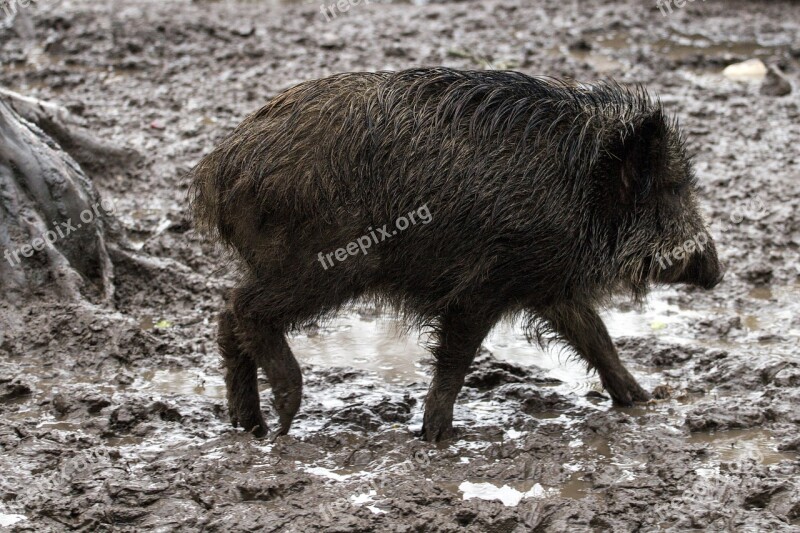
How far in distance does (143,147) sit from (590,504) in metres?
5.32

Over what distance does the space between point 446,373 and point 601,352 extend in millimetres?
906

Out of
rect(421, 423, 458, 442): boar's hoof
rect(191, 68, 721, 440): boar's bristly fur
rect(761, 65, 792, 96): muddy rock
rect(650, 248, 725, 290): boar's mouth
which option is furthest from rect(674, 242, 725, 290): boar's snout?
rect(761, 65, 792, 96): muddy rock

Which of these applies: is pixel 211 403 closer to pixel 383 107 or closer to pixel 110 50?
pixel 383 107

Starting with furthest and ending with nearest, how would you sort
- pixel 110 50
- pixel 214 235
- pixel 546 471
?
1. pixel 110 50
2. pixel 214 235
3. pixel 546 471

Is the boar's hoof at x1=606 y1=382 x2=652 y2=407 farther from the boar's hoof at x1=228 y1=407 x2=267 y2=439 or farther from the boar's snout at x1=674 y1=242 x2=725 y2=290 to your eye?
the boar's hoof at x1=228 y1=407 x2=267 y2=439

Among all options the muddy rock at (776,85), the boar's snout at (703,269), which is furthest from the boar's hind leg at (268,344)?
the muddy rock at (776,85)

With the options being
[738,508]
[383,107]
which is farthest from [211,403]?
[738,508]

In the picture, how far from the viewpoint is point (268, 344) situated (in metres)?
4.89

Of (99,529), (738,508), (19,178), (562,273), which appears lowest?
(738,508)

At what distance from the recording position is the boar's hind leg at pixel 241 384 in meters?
5.05

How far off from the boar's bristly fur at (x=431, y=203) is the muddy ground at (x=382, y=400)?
0.44 metres

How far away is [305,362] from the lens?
19.5 feet

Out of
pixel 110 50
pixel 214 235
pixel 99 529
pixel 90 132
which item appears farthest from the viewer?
pixel 110 50

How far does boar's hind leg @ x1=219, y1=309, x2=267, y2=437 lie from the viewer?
199 inches
